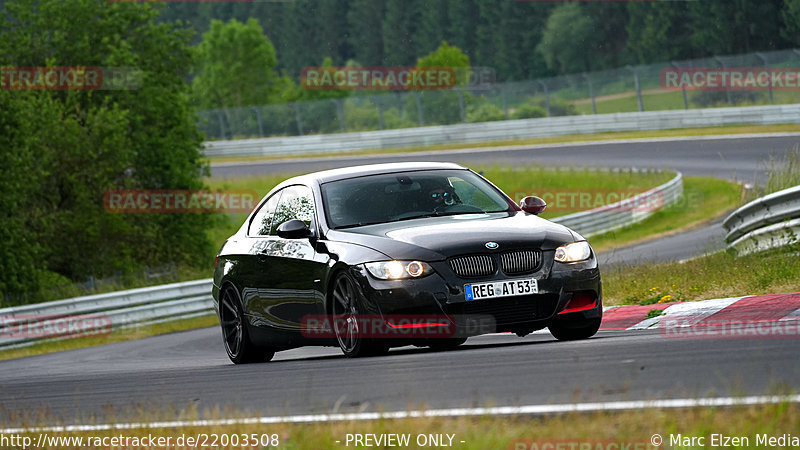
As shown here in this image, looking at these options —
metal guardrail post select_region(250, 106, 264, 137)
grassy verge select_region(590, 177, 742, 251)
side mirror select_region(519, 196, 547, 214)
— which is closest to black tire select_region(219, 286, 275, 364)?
side mirror select_region(519, 196, 547, 214)

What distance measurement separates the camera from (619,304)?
42.8 feet

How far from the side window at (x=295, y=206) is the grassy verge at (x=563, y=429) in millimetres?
4437

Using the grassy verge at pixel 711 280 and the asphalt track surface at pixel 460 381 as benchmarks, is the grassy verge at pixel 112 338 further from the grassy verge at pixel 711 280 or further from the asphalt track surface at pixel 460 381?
the asphalt track surface at pixel 460 381

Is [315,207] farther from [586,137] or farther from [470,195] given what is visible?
[586,137]

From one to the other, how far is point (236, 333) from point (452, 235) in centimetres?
291

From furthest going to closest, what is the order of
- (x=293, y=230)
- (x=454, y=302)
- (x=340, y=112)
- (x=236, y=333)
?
1. (x=340, y=112)
2. (x=236, y=333)
3. (x=293, y=230)
4. (x=454, y=302)

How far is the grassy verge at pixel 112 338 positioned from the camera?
21500 millimetres

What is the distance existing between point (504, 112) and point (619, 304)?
1587 inches

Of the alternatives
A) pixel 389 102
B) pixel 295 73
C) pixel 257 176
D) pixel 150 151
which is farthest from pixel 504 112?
pixel 295 73

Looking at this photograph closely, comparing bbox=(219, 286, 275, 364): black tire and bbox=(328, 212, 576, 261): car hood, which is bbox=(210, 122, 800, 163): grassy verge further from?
bbox=(328, 212, 576, 261): car hood

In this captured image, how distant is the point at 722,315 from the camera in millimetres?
9578

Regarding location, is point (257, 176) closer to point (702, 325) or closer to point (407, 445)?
point (702, 325)

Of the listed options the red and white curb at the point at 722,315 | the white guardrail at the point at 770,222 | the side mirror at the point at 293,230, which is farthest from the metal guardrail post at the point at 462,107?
the side mirror at the point at 293,230

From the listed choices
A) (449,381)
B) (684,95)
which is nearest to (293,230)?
(449,381)
